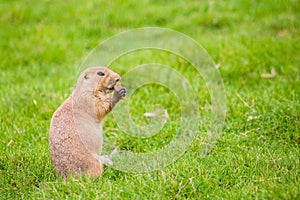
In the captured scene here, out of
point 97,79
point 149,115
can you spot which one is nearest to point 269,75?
point 149,115

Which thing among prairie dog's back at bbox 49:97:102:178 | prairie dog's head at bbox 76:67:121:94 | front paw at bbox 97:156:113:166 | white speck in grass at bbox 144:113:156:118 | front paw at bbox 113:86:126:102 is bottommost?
white speck in grass at bbox 144:113:156:118

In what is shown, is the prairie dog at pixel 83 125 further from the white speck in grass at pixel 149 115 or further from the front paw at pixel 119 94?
the white speck in grass at pixel 149 115

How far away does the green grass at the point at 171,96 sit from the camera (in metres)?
3.80

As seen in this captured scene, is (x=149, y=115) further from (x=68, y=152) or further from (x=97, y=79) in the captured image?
(x=68, y=152)

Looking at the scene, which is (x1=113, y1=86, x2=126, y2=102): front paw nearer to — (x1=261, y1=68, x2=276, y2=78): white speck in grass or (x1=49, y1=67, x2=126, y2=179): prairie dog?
(x1=49, y1=67, x2=126, y2=179): prairie dog

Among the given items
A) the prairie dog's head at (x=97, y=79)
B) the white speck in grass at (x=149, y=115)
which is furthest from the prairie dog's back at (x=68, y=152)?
the white speck in grass at (x=149, y=115)

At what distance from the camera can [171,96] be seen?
223 inches

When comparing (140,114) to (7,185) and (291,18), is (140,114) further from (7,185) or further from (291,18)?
(291,18)

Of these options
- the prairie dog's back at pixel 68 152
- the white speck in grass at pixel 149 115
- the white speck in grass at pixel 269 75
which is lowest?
the white speck in grass at pixel 149 115

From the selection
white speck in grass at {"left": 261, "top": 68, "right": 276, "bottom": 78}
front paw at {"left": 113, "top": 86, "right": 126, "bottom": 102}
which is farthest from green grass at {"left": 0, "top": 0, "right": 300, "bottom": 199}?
front paw at {"left": 113, "top": 86, "right": 126, "bottom": 102}

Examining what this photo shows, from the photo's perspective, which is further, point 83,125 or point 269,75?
point 269,75

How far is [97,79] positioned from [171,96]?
1682 millimetres

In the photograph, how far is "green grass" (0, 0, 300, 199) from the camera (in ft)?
12.5

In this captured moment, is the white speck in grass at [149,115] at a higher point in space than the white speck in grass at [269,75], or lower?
lower
